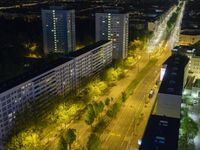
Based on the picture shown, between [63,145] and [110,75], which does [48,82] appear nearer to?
[63,145]

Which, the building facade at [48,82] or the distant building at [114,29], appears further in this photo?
the distant building at [114,29]

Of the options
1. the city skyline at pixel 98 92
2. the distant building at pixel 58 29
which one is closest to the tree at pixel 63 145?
the city skyline at pixel 98 92

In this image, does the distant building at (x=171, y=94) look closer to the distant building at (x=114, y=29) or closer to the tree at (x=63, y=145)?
the tree at (x=63, y=145)

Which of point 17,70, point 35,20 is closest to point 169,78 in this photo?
point 17,70

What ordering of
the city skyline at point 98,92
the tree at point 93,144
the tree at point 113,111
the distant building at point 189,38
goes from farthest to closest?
the distant building at point 189,38
the tree at point 113,111
the city skyline at point 98,92
the tree at point 93,144

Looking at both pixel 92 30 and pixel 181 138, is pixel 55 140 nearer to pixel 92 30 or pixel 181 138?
pixel 181 138

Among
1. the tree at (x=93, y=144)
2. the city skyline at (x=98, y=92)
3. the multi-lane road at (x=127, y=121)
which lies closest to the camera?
the tree at (x=93, y=144)

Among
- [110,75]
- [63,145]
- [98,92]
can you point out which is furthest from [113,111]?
[110,75]
